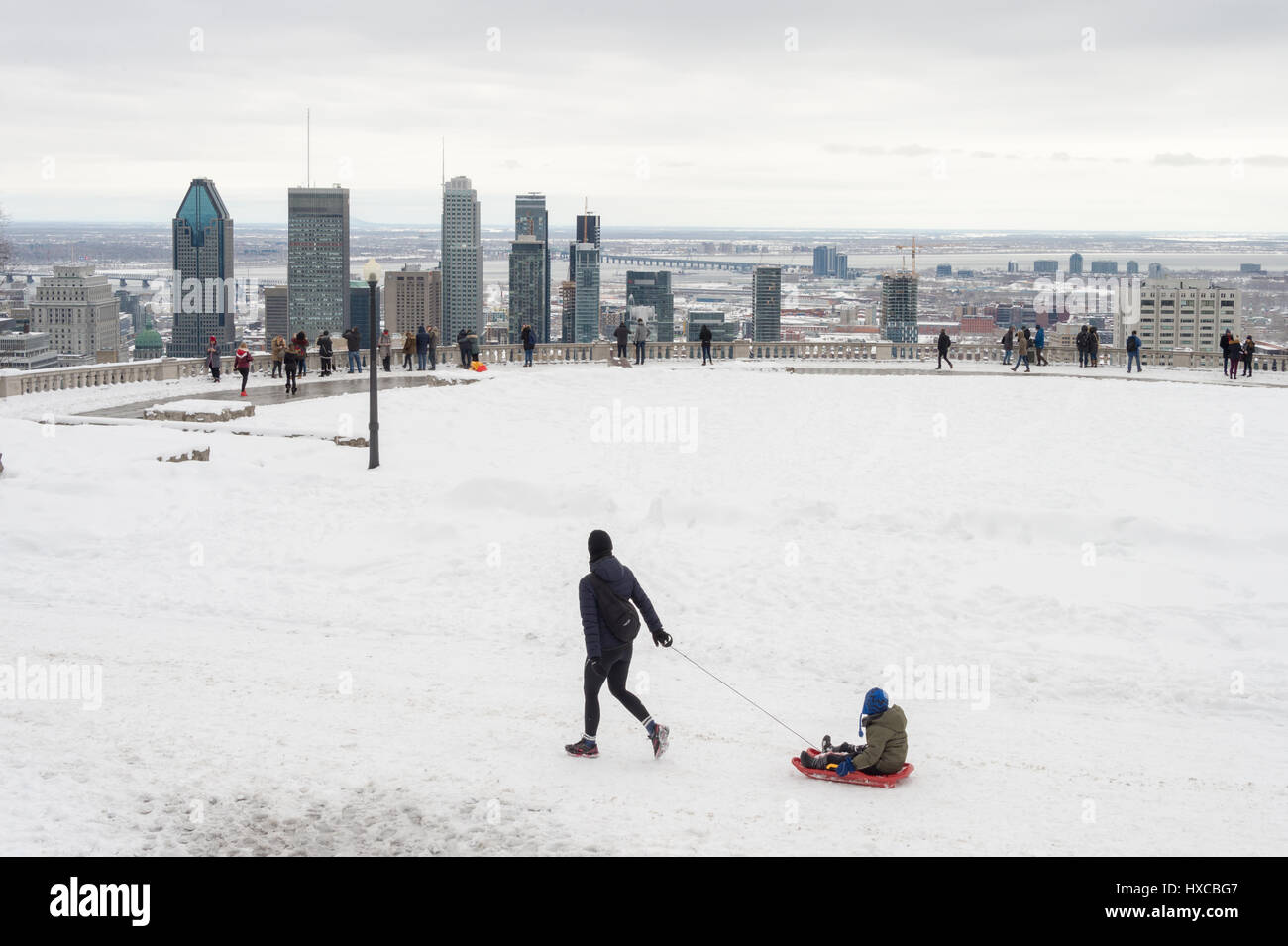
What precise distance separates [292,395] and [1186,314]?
51.9 m

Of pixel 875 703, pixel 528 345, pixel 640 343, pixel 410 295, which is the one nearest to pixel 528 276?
pixel 410 295

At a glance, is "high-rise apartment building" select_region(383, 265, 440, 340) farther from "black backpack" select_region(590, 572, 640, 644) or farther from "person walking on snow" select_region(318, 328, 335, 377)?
"black backpack" select_region(590, 572, 640, 644)

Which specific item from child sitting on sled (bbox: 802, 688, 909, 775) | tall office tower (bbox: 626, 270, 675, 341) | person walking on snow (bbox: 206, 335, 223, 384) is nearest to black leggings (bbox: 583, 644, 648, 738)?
child sitting on sled (bbox: 802, 688, 909, 775)

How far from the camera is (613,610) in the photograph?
10.8 m

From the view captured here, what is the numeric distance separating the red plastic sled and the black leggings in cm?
143

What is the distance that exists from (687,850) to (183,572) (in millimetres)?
11827

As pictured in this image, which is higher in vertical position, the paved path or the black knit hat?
the paved path

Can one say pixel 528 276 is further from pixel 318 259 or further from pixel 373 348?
pixel 373 348

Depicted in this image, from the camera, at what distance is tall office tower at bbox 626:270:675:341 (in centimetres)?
10444

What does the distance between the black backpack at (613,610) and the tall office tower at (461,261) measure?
12736 centimetres

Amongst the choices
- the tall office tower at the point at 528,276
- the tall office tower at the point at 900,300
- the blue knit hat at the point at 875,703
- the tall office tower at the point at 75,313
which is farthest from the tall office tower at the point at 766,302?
the blue knit hat at the point at 875,703

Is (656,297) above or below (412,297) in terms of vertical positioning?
below

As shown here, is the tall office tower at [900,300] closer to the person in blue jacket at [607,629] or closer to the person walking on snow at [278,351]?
the person walking on snow at [278,351]
